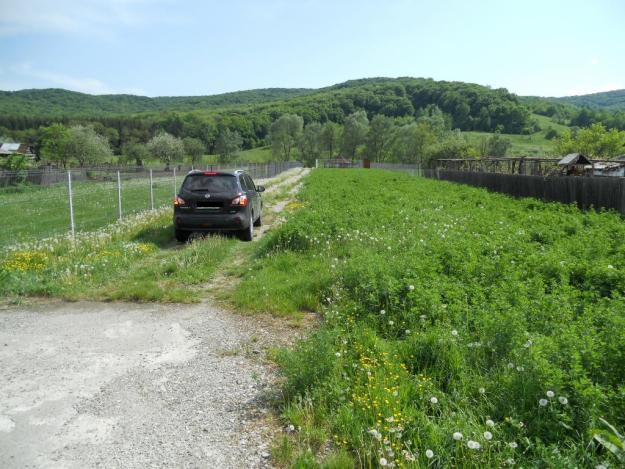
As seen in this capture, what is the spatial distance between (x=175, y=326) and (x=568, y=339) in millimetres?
4264

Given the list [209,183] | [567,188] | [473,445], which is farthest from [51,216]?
[567,188]

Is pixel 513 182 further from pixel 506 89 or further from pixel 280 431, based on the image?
pixel 506 89

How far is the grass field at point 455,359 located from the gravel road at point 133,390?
477 millimetres

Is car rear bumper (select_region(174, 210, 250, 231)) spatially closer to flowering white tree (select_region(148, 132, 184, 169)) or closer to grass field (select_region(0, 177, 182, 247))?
grass field (select_region(0, 177, 182, 247))

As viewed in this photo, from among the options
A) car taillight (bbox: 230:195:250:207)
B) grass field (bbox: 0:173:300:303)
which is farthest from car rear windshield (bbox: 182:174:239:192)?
grass field (bbox: 0:173:300:303)

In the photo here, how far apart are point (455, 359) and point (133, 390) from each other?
2837mm

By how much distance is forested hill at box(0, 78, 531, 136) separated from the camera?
13188 centimetres

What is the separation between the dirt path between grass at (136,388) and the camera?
307 cm

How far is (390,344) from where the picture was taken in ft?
14.4

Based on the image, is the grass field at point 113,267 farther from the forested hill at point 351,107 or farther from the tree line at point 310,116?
the forested hill at point 351,107

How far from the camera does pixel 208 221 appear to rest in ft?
34.2

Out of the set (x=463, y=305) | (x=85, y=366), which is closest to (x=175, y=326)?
(x=85, y=366)

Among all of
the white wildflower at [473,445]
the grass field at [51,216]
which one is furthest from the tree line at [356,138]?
the white wildflower at [473,445]

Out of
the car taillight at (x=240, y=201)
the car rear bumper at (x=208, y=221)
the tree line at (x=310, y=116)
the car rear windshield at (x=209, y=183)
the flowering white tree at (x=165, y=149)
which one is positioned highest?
the tree line at (x=310, y=116)
